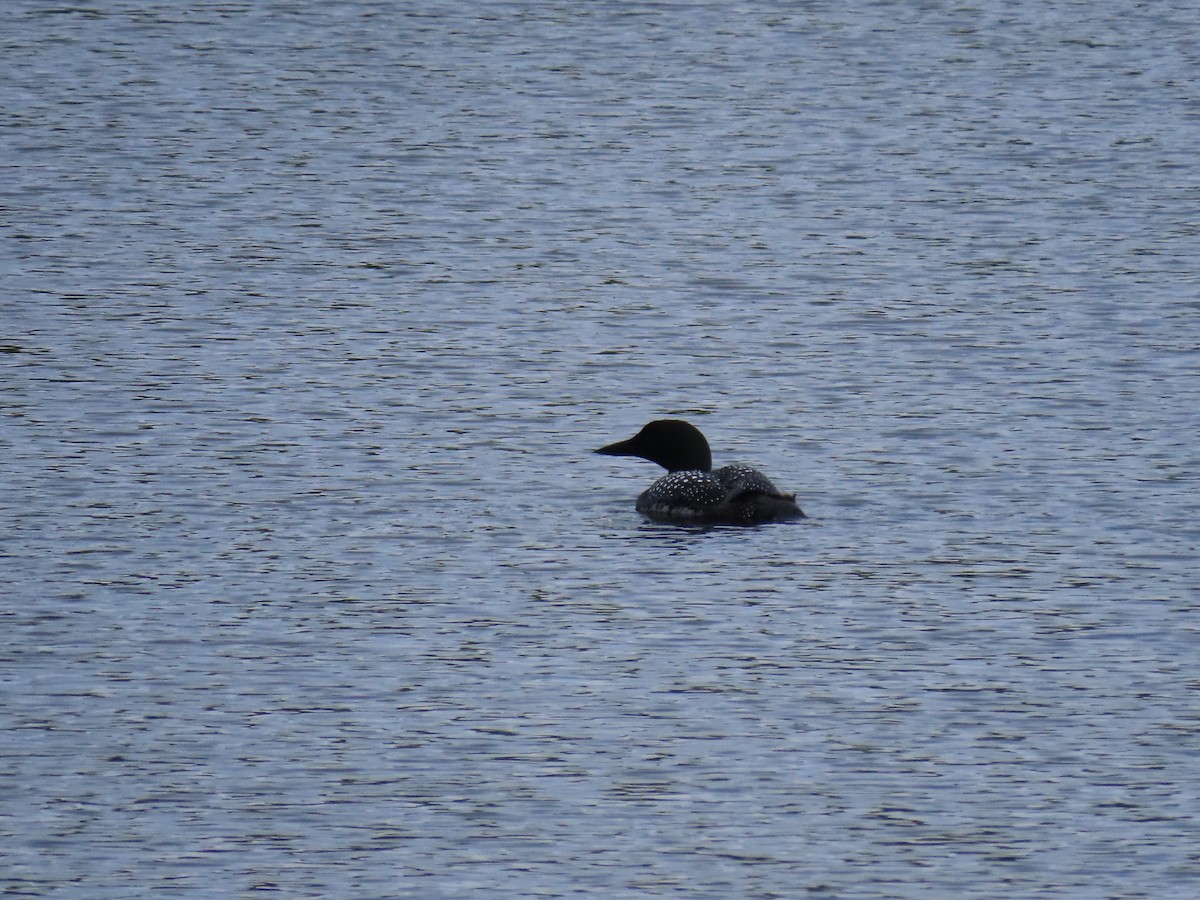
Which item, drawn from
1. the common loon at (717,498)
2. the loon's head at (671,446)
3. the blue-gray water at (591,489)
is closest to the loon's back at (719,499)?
the common loon at (717,498)

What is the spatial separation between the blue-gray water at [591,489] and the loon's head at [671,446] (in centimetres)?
25

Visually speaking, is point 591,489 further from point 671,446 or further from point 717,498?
point 717,498

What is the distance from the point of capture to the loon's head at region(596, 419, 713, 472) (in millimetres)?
13156

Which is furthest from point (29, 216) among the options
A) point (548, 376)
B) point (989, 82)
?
point (989, 82)

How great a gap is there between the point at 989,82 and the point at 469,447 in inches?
605

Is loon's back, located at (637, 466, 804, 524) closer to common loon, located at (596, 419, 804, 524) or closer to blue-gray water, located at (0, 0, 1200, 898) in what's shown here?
common loon, located at (596, 419, 804, 524)

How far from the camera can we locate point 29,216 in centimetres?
2072

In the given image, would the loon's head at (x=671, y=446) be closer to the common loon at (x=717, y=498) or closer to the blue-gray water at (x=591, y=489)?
the common loon at (x=717, y=498)

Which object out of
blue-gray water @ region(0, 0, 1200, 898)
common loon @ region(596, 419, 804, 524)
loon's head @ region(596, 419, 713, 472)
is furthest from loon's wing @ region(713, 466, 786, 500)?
loon's head @ region(596, 419, 713, 472)

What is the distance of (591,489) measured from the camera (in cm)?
1312

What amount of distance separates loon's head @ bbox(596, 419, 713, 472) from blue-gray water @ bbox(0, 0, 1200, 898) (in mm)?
253

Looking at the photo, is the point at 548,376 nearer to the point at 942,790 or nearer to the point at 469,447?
the point at 469,447

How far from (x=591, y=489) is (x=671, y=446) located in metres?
0.50

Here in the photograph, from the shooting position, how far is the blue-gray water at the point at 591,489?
8.05 metres
